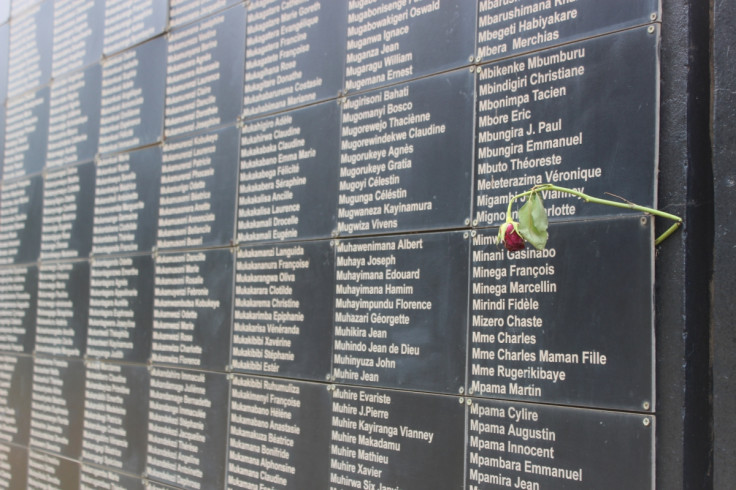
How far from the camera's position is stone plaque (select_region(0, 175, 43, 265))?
495 cm

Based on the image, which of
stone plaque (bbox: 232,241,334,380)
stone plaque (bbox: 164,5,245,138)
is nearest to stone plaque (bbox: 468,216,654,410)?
stone plaque (bbox: 232,241,334,380)

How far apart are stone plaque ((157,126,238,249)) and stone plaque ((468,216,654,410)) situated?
1501 millimetres

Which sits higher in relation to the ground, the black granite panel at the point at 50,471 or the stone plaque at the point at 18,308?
the stone plaque at the point at 18,308

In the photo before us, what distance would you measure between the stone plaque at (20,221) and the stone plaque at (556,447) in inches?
140

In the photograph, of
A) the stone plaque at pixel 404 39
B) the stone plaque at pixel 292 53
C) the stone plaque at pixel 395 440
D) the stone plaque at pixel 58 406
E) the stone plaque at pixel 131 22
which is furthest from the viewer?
the stone plaque at pixel 58 406

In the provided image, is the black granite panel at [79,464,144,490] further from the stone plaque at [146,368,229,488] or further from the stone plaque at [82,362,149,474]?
the stone plaque at [146,368,229,488]

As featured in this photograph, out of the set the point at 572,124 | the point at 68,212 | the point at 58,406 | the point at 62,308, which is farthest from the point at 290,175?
the point at 58,406

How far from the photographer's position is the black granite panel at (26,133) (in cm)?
503

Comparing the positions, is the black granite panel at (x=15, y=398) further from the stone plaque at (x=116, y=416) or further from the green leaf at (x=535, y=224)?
the green leaf at (x=535, y=224)

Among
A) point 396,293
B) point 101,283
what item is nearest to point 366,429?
point 396,293

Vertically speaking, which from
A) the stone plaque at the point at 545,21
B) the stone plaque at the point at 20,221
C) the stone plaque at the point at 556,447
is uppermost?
the stone plaque at the point at 545,21

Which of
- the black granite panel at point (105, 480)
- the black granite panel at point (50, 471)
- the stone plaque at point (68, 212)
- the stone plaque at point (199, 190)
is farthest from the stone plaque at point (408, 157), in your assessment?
the black granite panel at point (50, 471)

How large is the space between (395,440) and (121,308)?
2087 mm

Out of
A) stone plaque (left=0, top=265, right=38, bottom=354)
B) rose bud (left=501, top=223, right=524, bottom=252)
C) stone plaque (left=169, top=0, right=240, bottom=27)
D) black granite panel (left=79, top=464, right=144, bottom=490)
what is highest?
stone plaque (left=169, top=0, right=240, bottom=27)
